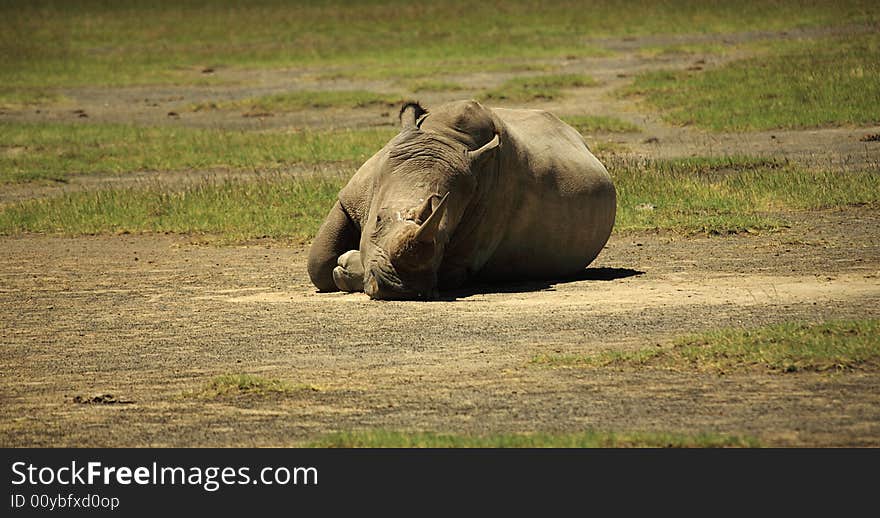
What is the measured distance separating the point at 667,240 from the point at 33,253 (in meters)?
6.68

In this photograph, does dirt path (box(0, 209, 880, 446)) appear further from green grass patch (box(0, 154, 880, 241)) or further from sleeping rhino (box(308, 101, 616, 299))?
green grass patch (box(0, 154, 880, 241))

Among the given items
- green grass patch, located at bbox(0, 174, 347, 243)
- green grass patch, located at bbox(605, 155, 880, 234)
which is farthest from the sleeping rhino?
green grass patch, located at bbox(0, 174, 347, 243)

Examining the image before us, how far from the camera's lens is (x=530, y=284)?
42.7 ft

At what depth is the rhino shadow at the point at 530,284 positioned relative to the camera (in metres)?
12.5

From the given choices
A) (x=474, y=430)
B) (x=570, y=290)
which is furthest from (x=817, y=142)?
(x=474, y=430)

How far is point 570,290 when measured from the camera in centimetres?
1236

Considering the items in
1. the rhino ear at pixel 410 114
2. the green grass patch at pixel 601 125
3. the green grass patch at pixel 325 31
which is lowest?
the green grass patch at pixel 325 31

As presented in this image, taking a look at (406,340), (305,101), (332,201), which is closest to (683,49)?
(305,101)

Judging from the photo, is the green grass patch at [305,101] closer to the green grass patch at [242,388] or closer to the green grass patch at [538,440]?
the green grass patch at [242,388]

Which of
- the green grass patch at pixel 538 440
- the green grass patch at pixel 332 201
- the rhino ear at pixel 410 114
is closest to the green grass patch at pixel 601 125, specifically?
the green grass patch at pixel 332 201

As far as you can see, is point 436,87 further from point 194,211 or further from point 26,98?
point 194,211

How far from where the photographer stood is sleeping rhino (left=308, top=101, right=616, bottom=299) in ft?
38.1

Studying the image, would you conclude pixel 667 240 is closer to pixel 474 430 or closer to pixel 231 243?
pixel 231 243

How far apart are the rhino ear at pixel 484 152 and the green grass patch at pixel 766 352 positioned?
302 cm
